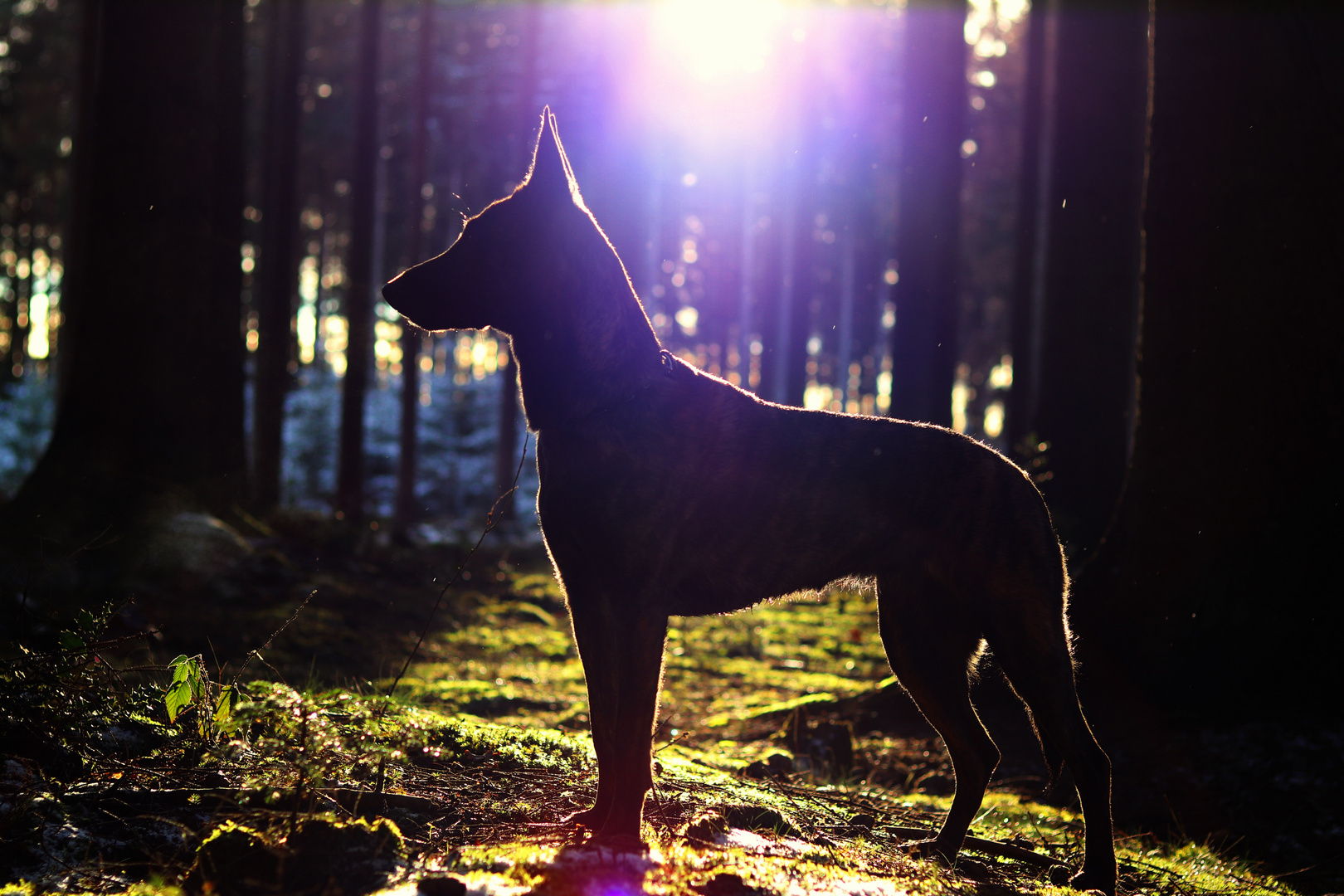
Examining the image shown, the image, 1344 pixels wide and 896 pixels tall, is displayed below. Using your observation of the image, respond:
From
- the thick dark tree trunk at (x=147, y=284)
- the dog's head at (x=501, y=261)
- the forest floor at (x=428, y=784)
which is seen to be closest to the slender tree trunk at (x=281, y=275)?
the thick dark tree trunk at (x=147, y=284)

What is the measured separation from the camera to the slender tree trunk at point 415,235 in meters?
19.9

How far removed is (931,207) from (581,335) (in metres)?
9.06

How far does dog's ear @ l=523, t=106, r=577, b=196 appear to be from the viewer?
3.83 meters

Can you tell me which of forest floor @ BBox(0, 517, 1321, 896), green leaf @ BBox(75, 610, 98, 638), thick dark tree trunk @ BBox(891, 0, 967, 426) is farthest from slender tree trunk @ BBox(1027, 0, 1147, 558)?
green leaf @ BBox(75, 610, 98, 638)

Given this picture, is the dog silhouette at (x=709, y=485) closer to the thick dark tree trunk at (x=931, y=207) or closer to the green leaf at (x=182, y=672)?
the green leaf at (x=182, y=672)

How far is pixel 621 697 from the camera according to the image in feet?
11.6

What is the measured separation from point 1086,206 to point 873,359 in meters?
34.6

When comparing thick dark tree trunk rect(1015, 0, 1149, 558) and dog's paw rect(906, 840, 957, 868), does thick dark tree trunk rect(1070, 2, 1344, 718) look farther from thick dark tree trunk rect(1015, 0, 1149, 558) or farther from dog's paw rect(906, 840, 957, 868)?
thick dark tree trunk rect(1015, 0, 1149, 558)

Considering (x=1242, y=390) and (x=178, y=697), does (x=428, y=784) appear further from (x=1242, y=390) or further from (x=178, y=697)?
(x=1242, y=390)

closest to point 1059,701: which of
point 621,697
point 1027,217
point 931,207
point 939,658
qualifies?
point 939,658

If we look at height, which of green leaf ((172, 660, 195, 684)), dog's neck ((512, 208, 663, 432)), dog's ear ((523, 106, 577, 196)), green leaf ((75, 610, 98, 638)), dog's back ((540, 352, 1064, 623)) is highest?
dog's ear ((523, 106, 577, 196))

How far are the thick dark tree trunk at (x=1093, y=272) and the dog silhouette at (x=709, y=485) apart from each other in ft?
25.1

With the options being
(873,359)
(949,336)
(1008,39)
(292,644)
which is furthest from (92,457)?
(873,359)

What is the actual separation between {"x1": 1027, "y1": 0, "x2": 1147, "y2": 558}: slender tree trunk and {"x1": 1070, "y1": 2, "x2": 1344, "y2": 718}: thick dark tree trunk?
517cm
